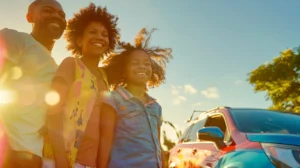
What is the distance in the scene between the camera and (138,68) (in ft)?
11.9

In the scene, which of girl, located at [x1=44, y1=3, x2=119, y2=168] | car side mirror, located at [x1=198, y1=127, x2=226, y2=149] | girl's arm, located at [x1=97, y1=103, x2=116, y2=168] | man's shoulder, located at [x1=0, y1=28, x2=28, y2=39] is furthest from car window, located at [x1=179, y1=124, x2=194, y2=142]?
man's shoulder, located at [x1=0, y1=28, x2=28, y2=39]

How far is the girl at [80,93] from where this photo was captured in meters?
2.23

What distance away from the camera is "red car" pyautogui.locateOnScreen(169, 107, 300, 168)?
10.5 feet

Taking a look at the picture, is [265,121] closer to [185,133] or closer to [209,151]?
[209,151]

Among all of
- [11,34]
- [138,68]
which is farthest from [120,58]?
[11,34]

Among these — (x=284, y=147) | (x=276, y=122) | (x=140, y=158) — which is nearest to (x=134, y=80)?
(x=140, y=158)

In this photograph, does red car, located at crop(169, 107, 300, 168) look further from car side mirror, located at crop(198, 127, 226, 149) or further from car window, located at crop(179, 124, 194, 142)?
car window, located at crop(179, 124, 194, 142)

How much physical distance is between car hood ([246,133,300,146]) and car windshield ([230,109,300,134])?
0.52m

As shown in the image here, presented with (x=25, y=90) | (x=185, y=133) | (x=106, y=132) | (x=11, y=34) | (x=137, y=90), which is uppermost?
(x=11, y=34)

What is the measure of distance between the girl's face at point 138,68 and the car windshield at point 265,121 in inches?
49.8

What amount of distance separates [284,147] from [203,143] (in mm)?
1636

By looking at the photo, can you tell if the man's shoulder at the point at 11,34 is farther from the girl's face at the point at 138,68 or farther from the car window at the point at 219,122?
the car window at the point at 219,122

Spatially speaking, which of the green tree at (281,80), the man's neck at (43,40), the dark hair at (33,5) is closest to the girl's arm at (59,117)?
the man's neck at (43,40)

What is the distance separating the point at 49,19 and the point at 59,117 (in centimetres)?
74
